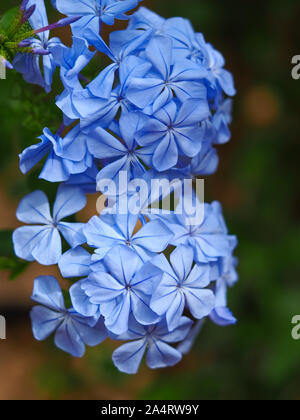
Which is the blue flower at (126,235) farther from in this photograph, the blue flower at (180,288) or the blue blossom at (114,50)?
the blue blossom at (114,50)

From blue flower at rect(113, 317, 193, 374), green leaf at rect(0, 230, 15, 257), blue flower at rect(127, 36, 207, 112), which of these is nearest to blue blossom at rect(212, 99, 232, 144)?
blue flower at rect(127, 36, 207, 112)

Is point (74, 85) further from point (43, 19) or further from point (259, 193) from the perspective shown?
point (259, 193)

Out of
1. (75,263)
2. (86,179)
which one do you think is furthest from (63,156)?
(75,263)

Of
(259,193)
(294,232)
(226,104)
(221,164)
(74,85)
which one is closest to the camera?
(74,85)

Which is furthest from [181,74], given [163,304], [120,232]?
[163,304]

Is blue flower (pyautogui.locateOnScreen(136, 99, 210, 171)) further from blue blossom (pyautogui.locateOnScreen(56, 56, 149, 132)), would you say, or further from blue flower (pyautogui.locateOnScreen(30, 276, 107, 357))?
blue flower (pyautogui.locateOnScreen(30, 276, 107, 357))

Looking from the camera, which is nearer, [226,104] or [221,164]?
[226,104]

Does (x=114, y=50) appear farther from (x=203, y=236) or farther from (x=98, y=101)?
(x=203, y=236)
